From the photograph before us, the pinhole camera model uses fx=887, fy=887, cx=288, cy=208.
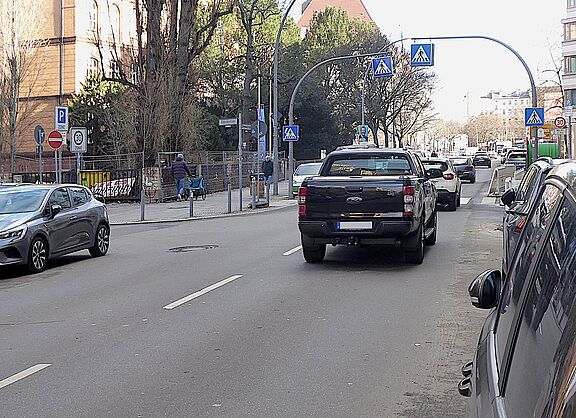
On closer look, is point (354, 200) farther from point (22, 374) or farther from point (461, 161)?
point (461, 161)

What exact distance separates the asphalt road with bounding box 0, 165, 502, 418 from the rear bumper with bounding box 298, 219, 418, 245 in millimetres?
446

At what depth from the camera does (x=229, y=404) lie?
5965 mm

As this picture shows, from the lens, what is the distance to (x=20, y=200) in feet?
49.2

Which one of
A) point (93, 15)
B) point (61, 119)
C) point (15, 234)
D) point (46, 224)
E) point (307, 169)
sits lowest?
point (15, 234)

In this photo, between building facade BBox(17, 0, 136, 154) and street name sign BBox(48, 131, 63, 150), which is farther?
building facade BBox(17, 0, 136, 154)

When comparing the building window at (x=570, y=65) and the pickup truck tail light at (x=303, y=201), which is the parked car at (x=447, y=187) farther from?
the building window at (x=570, y=65)

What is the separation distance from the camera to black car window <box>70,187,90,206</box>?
1607cm

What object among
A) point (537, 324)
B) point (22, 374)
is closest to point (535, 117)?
point (22, 374)

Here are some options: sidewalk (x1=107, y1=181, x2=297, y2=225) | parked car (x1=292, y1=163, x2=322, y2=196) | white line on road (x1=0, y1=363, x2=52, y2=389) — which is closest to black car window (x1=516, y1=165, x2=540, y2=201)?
white line on road (x1=0, y1=363, x2=52, y2=389)

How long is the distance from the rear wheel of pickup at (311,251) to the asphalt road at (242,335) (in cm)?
29

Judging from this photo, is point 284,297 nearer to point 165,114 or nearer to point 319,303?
point 319,303

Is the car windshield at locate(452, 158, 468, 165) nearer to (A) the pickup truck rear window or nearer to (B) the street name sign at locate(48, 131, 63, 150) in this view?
(B) the street name sign at locate(48, 131, 63, 150)

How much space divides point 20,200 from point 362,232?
19.6ft

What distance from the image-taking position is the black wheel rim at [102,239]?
54.2ft
